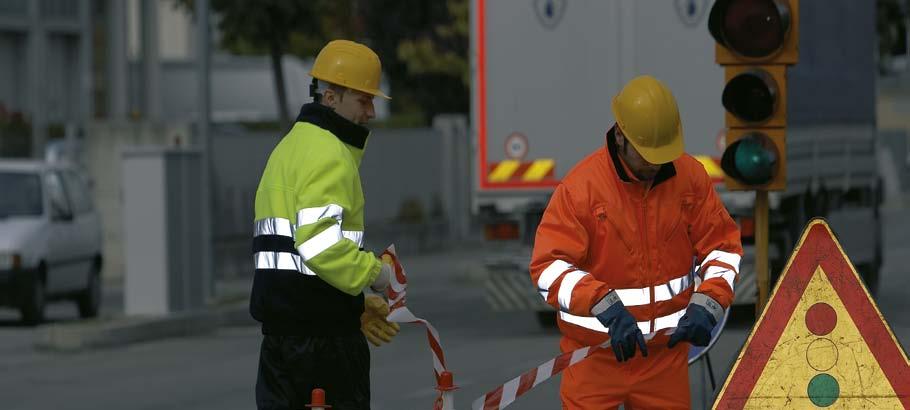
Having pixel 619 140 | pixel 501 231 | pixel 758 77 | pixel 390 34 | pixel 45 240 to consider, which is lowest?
pixel 45 240

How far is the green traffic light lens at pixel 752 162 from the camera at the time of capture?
8828mm

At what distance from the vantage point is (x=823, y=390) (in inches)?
251

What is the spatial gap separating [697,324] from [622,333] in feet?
0.89

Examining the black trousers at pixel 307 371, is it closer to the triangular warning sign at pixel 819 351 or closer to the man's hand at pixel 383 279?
the man's hand at pixel 383 279

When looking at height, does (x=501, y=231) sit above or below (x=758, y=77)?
below

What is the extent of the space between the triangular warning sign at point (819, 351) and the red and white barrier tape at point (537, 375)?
1.01ft

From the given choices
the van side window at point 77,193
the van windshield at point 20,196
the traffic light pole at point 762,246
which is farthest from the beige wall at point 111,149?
the traffic light pole at point 762,246

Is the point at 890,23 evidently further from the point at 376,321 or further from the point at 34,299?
the point at 376,321


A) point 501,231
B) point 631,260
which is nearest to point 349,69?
point 631,260

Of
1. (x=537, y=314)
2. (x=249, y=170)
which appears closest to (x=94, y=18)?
(x=249, y=170)

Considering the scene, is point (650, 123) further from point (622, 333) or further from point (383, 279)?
point (383, 279)

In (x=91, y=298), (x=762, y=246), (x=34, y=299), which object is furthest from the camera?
(x=91, y=298)

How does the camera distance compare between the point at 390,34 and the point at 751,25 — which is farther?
the point at 390,34

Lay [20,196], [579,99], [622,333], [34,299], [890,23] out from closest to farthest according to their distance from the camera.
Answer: [622,333] → [579,99] → [34,299] → [20,196] → [890,23]
